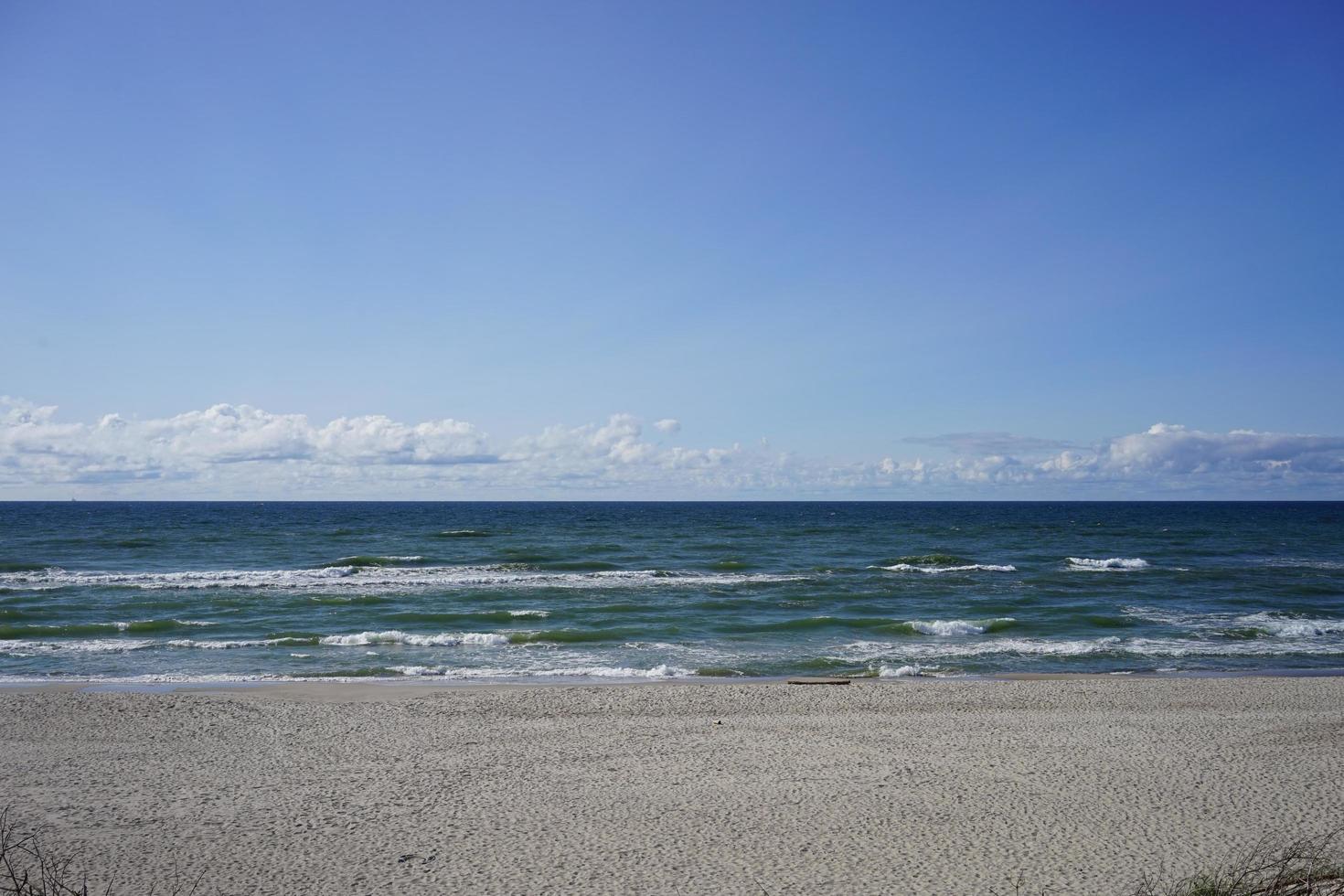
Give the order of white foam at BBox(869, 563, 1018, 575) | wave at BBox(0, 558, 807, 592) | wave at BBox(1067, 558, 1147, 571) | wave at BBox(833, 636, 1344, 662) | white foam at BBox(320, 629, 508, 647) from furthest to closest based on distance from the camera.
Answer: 1. wave at BBox(1067, 558, 1147, 571)
2. white foam at BBox(869, 563, 1018, 575)
3. wave at BBox(0, 558, 807, 592)
4. white foam at BBox(320, 629, 508, 647)
5. wave at BBox(833, 636, 1344, 662)

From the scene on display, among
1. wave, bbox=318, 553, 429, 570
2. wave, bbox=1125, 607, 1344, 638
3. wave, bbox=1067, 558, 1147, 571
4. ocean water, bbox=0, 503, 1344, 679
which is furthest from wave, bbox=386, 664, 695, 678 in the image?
wave, bbox=1067, 558, 1147, 571

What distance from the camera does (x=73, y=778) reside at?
28.6 ft

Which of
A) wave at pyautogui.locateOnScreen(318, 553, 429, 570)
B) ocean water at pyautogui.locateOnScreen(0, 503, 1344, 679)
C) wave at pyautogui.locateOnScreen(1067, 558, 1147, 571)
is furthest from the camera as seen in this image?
wave at pyautogui.locateOnScreen(318, 553, 429, 570)

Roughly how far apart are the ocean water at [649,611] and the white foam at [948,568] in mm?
261

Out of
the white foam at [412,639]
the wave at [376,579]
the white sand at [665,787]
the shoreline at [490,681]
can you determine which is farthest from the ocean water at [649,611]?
the white sand at [665,787]

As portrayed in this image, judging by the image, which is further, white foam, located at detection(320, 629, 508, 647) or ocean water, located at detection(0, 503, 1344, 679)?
white foam, located at detection(320, 629, 508, 647)

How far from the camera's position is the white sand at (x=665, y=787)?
258 inches

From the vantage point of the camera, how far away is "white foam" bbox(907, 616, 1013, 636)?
20.5 m

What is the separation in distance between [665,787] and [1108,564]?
3486cm

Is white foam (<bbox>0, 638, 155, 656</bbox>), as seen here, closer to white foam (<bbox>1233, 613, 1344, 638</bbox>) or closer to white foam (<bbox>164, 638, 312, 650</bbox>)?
white foam (<bbox>164, 638, 312, 650</bbox>)

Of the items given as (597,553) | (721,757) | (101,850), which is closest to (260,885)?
(101,850)

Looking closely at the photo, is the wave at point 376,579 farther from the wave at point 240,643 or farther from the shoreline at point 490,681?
the shoreline at point 490,681

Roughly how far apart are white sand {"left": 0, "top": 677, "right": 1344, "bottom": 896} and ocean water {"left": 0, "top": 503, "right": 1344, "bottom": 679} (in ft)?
12.9

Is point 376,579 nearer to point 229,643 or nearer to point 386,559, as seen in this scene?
point 386,559
